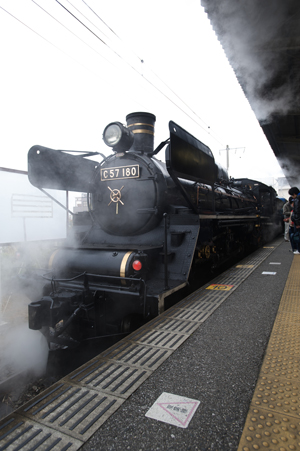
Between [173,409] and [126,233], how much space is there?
2.68 meters

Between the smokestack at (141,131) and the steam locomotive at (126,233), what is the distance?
1 centimetres

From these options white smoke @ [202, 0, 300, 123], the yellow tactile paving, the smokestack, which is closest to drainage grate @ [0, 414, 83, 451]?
the yellow tactile paving

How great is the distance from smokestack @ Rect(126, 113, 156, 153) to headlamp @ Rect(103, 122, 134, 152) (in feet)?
1.13

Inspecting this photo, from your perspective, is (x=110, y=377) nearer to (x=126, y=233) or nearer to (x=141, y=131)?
(x=126, y=233)

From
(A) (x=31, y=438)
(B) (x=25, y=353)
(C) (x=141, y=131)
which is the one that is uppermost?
(C) (x=141, y=131)

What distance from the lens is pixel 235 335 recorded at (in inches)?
90.5

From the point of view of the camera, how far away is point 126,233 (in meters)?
3.94

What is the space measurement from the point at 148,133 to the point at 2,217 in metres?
2.99

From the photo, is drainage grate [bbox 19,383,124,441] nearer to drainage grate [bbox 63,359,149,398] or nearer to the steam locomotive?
drainage grate [bbox 63,359,149,398]

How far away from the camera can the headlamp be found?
3.77 meters

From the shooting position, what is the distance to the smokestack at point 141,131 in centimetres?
424

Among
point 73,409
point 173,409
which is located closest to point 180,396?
point 173,409

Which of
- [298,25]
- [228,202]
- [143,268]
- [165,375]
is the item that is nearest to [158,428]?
[165,375]

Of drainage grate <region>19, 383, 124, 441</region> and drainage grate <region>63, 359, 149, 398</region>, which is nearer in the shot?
drainage grate <region>19, 383, 124, 441</region>
